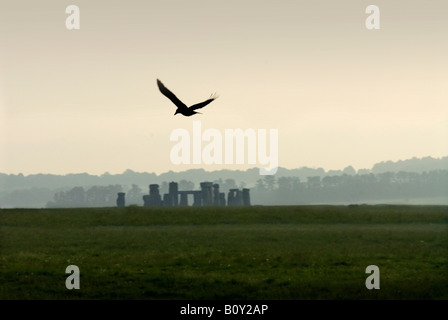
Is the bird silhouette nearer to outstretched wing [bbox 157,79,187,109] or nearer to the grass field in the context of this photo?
outstretched wing [bbox 157,79,187,109]

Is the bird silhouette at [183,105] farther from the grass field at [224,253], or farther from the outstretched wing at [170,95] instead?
the grass field at [224,253]

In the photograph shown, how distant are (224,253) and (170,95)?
1140 cm

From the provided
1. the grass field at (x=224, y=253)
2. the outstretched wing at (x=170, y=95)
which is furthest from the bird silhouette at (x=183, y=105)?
the grass field at (x=224, y=253)

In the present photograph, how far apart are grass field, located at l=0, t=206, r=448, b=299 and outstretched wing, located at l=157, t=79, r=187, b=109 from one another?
22.3 ft

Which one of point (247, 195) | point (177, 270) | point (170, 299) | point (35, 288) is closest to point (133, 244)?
point (177, 270)

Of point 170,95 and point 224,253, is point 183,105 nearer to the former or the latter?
point 170,95

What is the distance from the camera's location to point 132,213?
202 feet

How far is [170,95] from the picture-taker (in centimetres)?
2723

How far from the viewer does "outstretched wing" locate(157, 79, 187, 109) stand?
26.8m

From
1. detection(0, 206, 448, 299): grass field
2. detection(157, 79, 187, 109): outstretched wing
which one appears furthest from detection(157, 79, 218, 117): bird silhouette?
detection(0, 206, 448, 299): grass field

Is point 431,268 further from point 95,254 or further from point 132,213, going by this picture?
point 132,213
